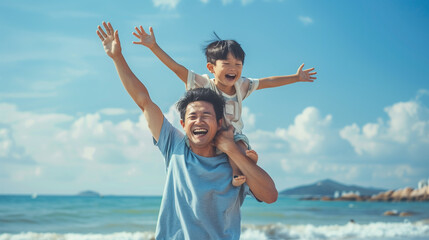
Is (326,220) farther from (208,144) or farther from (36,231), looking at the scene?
(208,144)

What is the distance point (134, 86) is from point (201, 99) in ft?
1.18

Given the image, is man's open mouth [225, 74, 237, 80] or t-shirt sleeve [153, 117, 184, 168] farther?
man's open mouth [225, 74, 237, 80]

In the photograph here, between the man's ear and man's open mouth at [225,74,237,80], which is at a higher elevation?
the man's ear

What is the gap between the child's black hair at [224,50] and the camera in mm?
3340

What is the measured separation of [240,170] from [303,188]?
114 feet

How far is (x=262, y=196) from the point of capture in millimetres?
2516

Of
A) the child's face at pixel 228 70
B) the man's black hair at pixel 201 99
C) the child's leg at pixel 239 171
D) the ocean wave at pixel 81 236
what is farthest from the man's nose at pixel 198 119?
the ocean wave at pixel 81 236

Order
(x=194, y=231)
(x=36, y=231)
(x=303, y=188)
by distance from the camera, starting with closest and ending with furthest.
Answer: (x=194, y=231), (x=36, y=231), (x=303, y=188)

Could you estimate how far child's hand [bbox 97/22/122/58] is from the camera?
2.53 m

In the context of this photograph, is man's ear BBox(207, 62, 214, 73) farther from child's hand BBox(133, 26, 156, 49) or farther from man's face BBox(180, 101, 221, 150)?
man's face BBox(180, 101, 221, 150)

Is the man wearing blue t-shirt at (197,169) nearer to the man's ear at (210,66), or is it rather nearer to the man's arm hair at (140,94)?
the man's arm hair at (140,94)

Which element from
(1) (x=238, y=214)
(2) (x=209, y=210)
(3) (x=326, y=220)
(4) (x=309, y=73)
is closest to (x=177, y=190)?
(2) (x=209, y=210)


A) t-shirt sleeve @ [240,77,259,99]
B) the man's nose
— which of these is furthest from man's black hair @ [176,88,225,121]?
t-shirt sleeve @ [240,77,259,99]

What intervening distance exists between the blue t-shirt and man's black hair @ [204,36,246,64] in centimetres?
97
